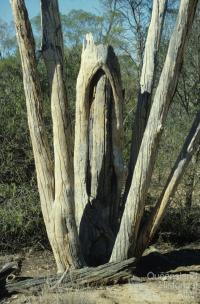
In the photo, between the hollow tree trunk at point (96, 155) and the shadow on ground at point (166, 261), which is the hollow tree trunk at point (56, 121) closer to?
the hollow tree trunk at point (96, 155)

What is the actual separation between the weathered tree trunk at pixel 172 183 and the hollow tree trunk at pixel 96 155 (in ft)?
1.36

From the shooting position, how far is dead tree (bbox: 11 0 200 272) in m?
6.77

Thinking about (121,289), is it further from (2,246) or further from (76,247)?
(2,246)

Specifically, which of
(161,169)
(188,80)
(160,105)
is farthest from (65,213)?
(188,80)

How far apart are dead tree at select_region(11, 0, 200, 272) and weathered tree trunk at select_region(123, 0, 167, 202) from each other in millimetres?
13

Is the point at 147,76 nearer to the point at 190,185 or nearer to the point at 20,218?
the point at 190,185

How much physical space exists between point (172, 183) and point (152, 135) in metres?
0.74

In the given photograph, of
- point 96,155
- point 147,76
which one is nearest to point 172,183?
point 96,155

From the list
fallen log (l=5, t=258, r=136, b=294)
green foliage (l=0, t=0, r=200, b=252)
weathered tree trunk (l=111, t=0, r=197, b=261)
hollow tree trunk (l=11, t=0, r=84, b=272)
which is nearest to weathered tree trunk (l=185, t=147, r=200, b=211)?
green foliage (l=0, t=0, r=200, b=252)

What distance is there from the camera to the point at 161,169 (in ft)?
31.9

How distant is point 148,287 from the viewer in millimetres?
6703

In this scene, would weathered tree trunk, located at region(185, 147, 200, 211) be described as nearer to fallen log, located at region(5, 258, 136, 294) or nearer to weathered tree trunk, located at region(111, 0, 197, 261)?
weathered tree trunk, located at region(111, 0, 197, 261)

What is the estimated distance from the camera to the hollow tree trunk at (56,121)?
266 inches

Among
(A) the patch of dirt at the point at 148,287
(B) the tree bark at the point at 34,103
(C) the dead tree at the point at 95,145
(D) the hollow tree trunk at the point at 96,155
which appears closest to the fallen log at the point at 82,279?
(A) the patch of dirt at the point at 148,287
